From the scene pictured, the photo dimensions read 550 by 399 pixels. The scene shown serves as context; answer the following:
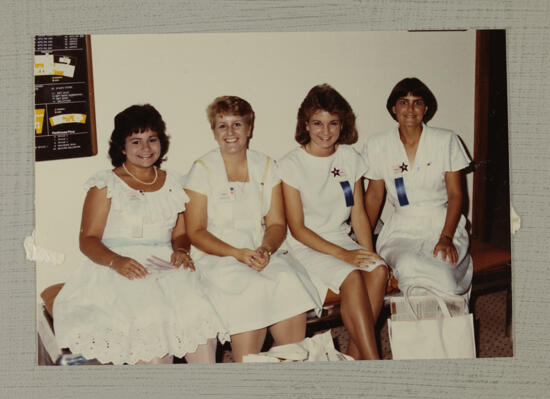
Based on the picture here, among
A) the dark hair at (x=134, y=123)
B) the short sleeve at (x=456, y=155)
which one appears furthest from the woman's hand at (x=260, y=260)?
the short sleeve at (x=456, y=155)

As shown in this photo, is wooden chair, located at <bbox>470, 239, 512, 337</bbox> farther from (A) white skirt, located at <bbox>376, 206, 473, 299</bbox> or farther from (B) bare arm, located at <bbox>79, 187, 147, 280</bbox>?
(B) bare arm, located at <bbox>79, 187, 147, 280</bbox>

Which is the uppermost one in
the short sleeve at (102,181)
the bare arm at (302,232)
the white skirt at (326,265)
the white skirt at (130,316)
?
the short sleeve at (102,181)

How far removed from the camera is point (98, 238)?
6.54 ft

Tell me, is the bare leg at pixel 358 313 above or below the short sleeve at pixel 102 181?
below

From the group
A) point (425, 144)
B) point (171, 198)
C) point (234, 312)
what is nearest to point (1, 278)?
point (171, 198)

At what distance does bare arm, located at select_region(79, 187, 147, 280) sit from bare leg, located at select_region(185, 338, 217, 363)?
1.13 feet

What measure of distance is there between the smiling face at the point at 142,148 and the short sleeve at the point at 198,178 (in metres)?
0.14

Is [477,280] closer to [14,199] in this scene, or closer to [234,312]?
[234,312]

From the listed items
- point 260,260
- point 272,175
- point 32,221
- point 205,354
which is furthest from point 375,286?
point 32,221

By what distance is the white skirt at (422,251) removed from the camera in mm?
2055

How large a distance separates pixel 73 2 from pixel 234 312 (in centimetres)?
130

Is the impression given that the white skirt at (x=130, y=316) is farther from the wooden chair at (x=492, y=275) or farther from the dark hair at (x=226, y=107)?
the wooden chair at (x=492, y=275)

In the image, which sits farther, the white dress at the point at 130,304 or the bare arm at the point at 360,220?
the bare arm at the point at 360,220

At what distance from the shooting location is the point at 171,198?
203 cm
